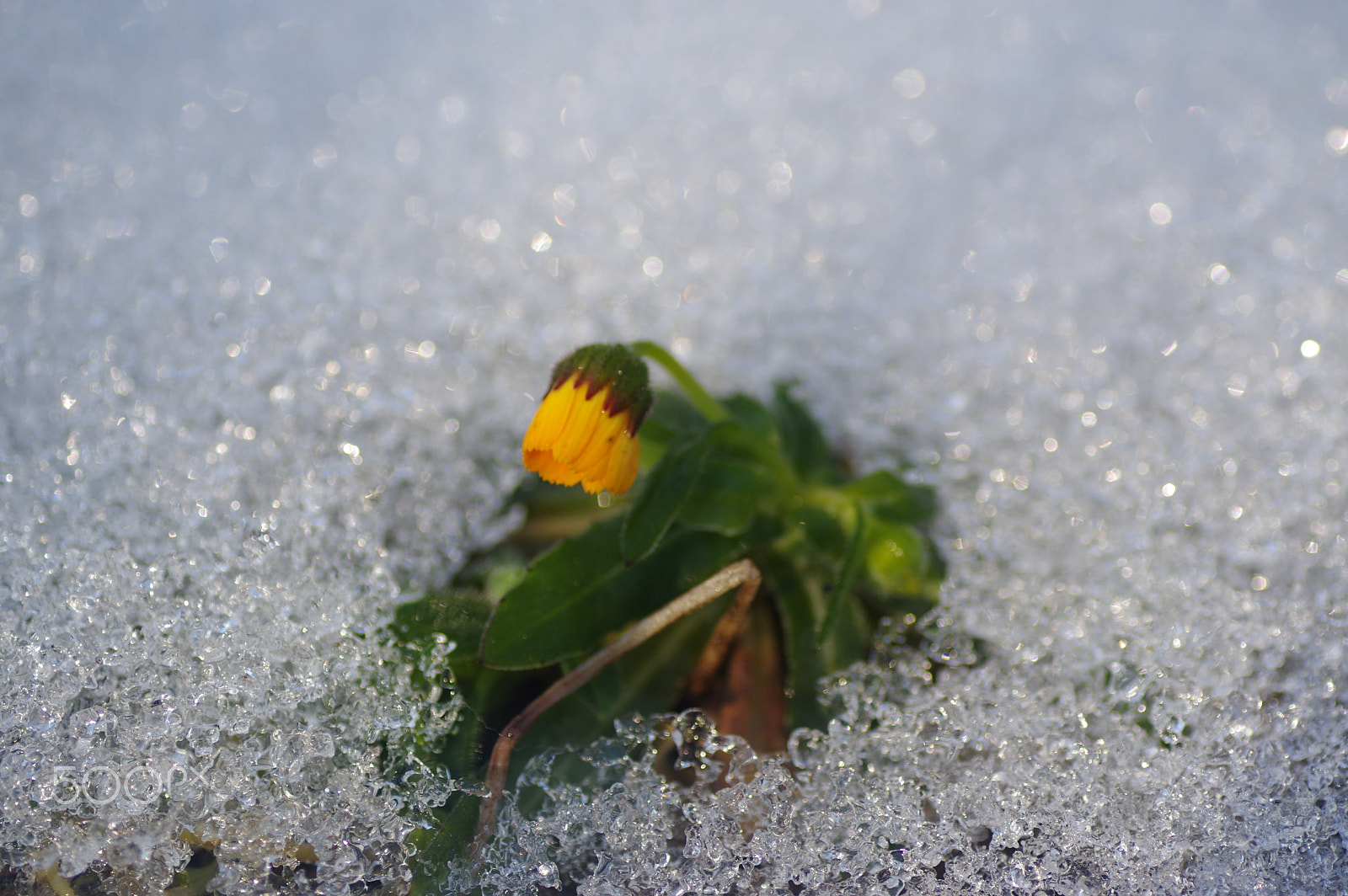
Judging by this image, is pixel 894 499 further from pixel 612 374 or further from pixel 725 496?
pixel 612 374

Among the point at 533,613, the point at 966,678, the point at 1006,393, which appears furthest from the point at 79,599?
the point at 1006,393

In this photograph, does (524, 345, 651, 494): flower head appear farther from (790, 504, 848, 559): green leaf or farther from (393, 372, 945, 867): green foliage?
(790, 504, 848, 559): green leaf

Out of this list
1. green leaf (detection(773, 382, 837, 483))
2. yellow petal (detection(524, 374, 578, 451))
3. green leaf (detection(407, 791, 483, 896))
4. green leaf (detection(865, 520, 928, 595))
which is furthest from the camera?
green leaf (detection(773, 382, 837, 483))

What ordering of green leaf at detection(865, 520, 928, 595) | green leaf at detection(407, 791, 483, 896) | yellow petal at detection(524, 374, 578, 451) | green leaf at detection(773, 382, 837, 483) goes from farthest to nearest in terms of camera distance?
green leaf at detection(773, 382, 837, 483), green leaf at detection(865, 520, 928, 595), yellow petal at detection(524, 374, 578, 451), green leaf at detection(407, 791, 483, 896)

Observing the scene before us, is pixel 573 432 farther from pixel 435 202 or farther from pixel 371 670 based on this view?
pixel 435 202

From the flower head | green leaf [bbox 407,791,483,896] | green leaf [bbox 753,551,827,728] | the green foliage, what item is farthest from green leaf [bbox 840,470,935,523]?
green leaf [bbox 407,791,483,896]

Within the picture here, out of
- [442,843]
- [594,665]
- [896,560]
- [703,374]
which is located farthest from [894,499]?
[442,843]

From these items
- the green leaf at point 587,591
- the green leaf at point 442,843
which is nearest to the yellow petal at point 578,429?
the green leaf at point 587,591
